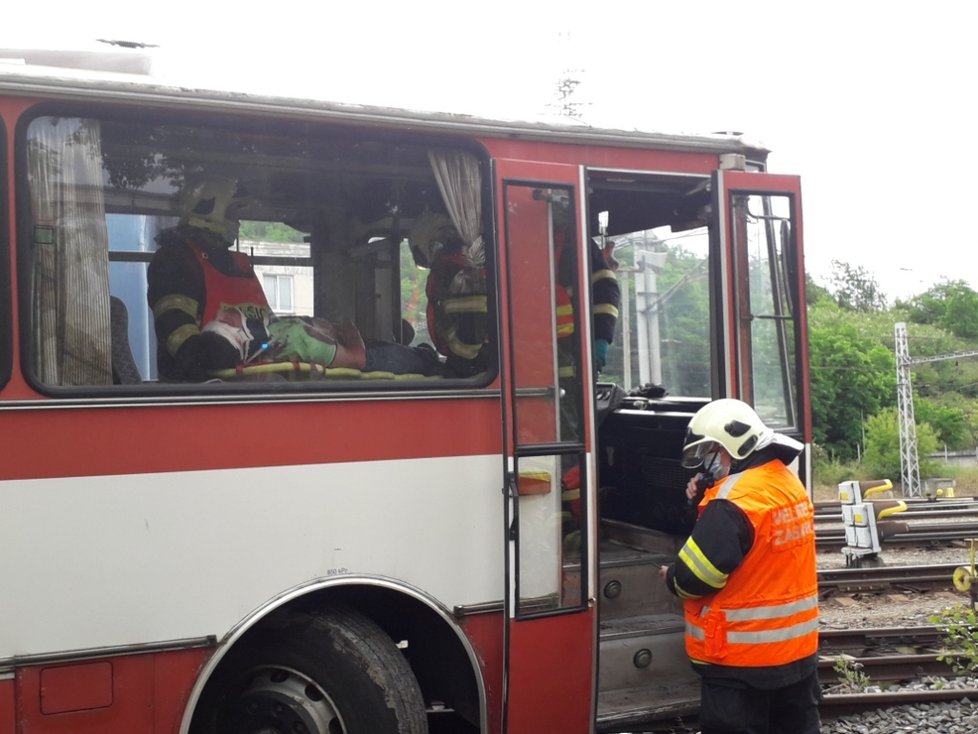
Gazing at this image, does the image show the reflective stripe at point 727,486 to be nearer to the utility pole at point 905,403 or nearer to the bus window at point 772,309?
the bus window at point 772,309

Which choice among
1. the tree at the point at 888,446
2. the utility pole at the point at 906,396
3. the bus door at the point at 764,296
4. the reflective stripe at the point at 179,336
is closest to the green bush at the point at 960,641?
the bus door at the point at 764,296

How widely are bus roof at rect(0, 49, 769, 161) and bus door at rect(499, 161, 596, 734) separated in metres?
0.18

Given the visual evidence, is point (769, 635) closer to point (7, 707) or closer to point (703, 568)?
point (703, 568)

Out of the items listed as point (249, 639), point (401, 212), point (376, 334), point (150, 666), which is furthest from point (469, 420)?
point (150, 666)

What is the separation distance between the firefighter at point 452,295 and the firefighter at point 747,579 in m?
0.97

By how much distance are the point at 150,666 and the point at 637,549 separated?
274 cm

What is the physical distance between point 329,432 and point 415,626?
0.97 metres

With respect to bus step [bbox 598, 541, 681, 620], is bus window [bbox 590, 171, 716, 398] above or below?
above

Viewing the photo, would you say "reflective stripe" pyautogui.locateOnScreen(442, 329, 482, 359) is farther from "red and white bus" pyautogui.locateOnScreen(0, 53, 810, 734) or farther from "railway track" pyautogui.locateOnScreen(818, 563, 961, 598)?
"railway track" pyautogui.locateOnScreen(818, 563, 961, 598)

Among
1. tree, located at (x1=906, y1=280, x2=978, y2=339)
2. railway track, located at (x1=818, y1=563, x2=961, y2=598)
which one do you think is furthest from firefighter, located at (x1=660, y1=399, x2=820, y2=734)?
tree, located at (x1=906, y1=280, x2=978, y2=339)

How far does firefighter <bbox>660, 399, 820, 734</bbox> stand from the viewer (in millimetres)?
3939

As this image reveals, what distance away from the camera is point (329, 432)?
396 centimetres

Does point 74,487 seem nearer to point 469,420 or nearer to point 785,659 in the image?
point 469,420

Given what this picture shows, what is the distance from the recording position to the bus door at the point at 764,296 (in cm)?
483
